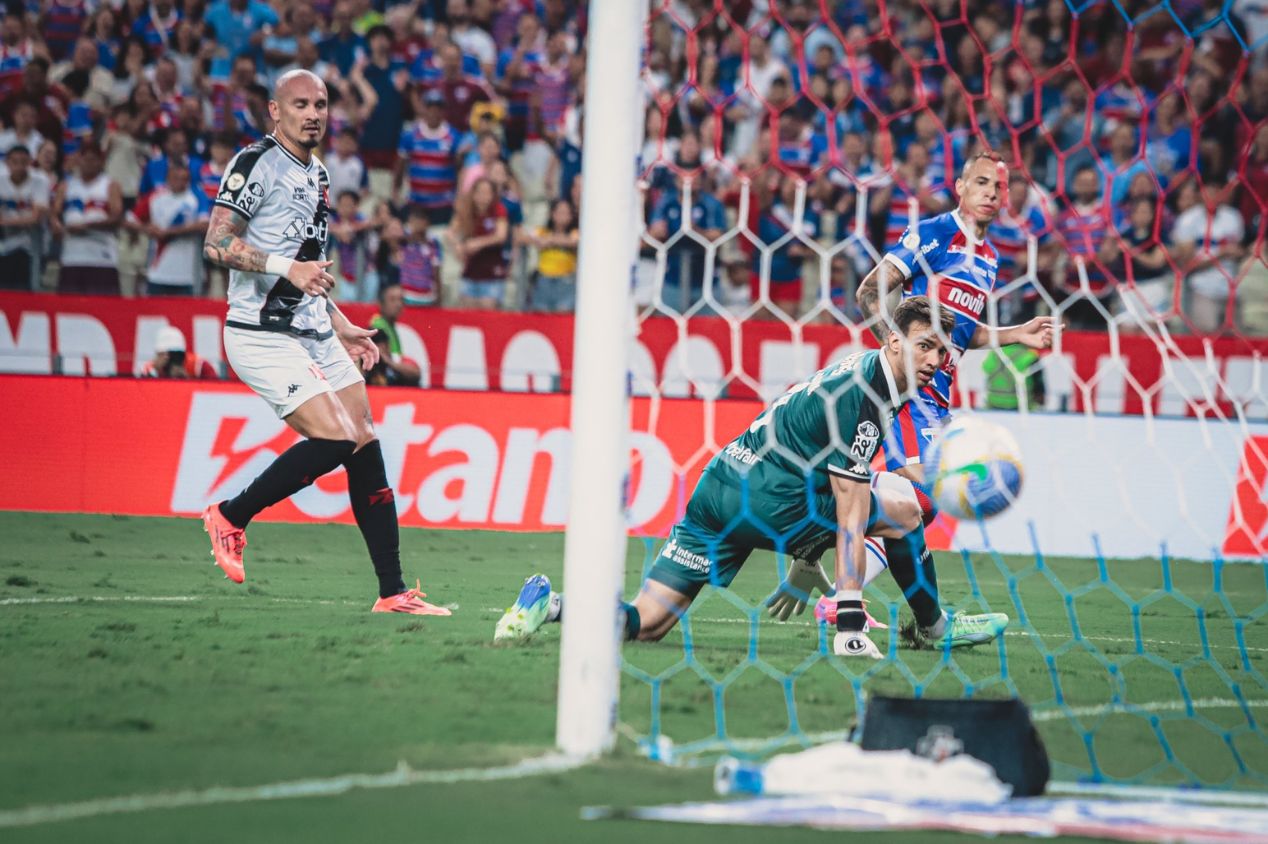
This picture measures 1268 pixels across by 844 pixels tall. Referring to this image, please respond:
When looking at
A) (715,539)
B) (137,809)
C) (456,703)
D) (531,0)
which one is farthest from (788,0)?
(137,809)

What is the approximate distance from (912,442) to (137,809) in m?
4.51

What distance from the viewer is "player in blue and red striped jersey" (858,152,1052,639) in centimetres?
650

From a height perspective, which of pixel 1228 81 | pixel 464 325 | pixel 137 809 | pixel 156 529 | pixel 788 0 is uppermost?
pixel 788 0

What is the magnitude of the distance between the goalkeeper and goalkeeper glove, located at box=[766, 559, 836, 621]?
589 mm

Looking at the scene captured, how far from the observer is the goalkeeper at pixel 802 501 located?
19.5 feet

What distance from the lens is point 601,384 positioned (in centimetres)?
416

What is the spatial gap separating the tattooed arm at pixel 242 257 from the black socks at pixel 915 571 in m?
2.58

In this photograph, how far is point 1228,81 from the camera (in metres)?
13.4

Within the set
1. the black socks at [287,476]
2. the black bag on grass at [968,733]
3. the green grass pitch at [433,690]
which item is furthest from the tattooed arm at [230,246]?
the black bag on grass at [968,733]

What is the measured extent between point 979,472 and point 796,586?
154 cm

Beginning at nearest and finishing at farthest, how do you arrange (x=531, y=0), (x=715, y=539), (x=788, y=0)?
(x=715, y=539), (x=788, y=0), (x=531, y=0)

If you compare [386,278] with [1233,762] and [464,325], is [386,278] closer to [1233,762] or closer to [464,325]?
[464,325]

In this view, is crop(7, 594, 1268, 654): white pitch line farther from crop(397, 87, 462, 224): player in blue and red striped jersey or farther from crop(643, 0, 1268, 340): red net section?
crop(397, 87, 462, 224): player in blue and red striped jersey

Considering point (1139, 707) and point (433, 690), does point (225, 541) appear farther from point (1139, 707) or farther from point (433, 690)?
point (1139, 707)
